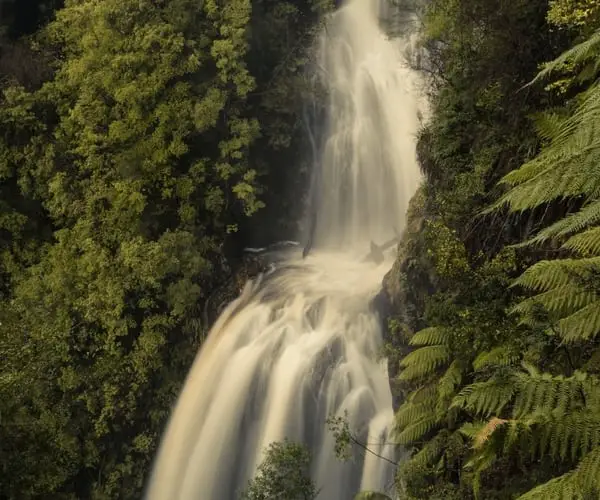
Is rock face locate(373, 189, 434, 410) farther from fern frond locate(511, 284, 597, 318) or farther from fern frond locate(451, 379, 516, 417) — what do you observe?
fern frond locate(451, 379, 516, 417)

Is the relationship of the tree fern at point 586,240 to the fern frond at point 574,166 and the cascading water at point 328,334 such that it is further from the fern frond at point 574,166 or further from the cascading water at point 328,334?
the cascading water at point 328,334

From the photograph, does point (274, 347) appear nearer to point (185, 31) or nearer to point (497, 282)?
point (497, 282)

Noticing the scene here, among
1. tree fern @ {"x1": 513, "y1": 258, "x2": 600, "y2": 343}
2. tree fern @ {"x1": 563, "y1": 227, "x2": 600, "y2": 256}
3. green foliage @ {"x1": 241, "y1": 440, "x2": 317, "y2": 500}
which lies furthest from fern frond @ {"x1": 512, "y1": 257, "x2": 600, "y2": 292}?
green foliage @ {"x1": 241, "y1": 440, "x2": 317, "y2": 500}

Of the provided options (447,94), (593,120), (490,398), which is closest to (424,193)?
(447,94)

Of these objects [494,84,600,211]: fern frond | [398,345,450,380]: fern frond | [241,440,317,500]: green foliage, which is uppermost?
[398,345,450,380]: fern frond

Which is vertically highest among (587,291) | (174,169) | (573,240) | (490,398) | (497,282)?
(174,169)

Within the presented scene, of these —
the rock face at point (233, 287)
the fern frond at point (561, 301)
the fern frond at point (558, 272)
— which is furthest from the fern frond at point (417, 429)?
the rock face at point (233, 287)

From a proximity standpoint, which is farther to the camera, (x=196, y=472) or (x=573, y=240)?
(x=196, y=472)
